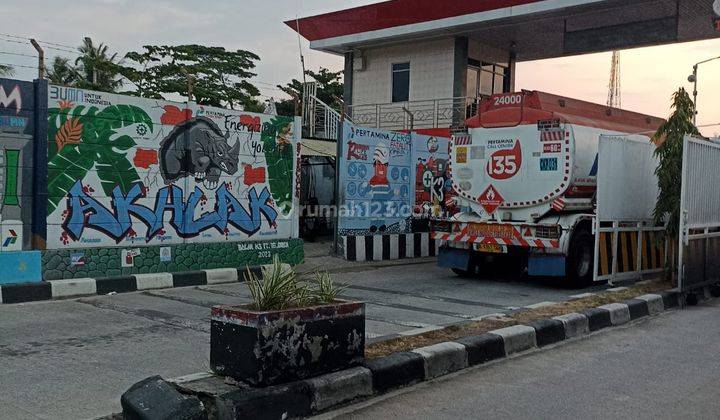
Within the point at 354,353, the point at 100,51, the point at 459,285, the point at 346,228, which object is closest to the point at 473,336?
the point at 354,353

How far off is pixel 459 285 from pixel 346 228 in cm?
339

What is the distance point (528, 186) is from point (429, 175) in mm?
4900

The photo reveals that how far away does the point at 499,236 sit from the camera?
11.3 m

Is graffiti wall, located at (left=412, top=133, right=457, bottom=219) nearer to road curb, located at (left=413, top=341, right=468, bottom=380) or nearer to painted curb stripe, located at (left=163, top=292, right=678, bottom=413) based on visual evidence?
painted curb stripe, located at (left=163, top=292, right=678, bottom=413)

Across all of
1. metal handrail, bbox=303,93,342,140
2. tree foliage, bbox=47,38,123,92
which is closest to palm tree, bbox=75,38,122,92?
tree foliage, bbox=47,38,123,92

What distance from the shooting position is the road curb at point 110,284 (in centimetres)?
830

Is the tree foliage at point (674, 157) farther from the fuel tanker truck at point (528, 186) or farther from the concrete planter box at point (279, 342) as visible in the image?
the concrete planter box at point (279, 342)

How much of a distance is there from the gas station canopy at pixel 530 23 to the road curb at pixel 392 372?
1456 centimetres

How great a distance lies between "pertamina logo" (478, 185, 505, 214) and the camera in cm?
1175

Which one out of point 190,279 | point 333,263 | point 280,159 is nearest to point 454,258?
point 333,263

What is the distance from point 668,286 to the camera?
10.8 m

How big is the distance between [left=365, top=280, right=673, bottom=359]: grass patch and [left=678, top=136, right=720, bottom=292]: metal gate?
592 mm

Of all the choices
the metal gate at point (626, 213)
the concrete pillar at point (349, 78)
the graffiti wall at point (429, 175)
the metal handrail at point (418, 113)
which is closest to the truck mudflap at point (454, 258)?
the metal gate at point (626, 213)

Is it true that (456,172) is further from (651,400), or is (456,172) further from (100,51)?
(100,51)
